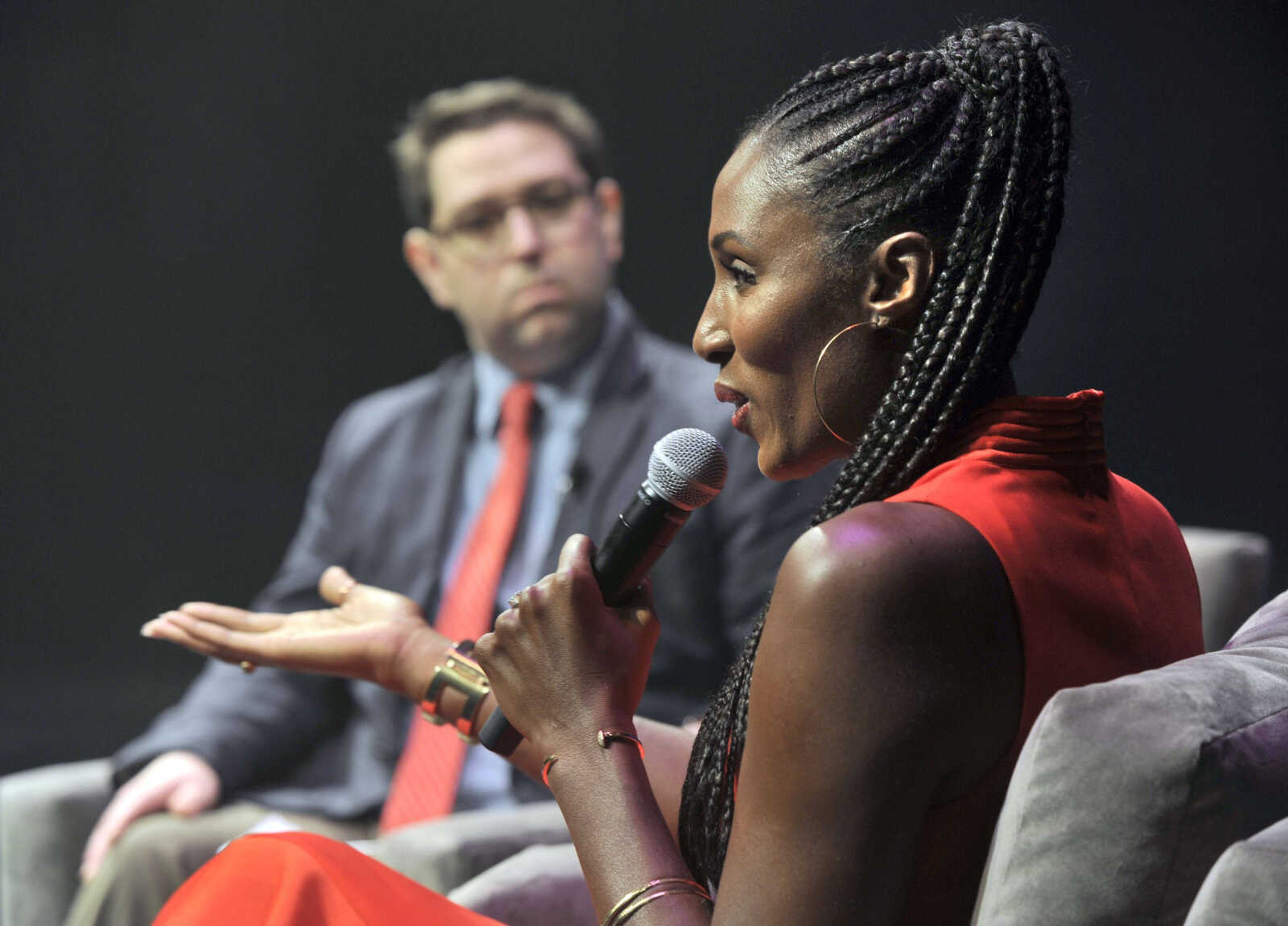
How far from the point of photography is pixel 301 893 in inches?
41.1

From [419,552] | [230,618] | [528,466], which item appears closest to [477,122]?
[528,466]

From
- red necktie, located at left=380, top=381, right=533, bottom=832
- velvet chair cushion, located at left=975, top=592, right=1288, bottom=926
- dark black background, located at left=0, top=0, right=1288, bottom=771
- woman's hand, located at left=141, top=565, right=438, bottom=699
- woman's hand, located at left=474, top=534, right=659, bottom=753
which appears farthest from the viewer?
dark black background, located at left=0, top=0, right=1288, bottom=771

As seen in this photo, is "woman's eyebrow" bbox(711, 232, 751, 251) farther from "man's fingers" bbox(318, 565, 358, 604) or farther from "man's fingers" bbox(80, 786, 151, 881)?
"man's fingers" bbox(80, 786, 151, 881)

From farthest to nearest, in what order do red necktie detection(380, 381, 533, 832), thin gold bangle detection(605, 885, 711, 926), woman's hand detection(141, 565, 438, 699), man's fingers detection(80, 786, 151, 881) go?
red necktie detection(380, 381, 533, 832) < man's fingers detection(80, 786, 151, 881) < woman's hand detection(141, 565, 438, 699) < thin gold bangle detection(605, 885, 711, 926)

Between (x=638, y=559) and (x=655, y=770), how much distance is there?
35 cm

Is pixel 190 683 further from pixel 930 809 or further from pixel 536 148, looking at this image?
pixel 930 809

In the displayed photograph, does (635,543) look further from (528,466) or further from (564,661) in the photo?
(528,466)

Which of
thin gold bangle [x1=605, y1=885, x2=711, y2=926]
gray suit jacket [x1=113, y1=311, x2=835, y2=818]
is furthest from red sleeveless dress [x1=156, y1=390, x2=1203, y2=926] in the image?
gray suit jacket [x1=113, y1=311, x2=835, y2=818]

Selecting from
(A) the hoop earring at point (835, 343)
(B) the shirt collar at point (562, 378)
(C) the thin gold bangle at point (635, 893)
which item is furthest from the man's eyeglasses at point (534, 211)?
(C) the thin gold bangle at point (635, 893)

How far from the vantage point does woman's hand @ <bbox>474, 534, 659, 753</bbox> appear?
103 cm

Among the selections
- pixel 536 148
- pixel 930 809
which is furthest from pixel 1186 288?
pixel 930 809

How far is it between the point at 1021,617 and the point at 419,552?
2.05 m

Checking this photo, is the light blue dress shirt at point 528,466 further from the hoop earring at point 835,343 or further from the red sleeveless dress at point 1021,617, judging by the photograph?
the hoop earring at point 835,343

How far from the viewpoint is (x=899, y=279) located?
993mm
